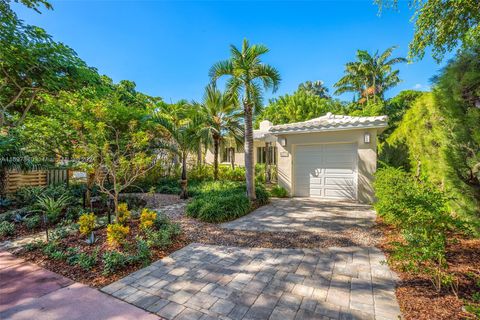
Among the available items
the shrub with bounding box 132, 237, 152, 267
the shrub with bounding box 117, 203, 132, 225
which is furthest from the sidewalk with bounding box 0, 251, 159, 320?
the shrub with bounding box 117, 203, 132, 225

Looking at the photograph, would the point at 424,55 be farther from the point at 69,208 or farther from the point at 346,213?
the point at 69,208

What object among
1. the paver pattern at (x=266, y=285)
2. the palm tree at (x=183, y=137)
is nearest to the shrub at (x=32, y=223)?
the paver pattern at (x=266, y=285)

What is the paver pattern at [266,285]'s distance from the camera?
2.36 m

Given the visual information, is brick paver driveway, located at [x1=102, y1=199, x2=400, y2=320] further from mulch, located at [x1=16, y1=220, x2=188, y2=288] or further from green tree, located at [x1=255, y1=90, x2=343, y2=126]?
green tree, located at [x1=255, y1=90, x2=343, y2=126]

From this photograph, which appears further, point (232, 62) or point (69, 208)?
point (232, 62)

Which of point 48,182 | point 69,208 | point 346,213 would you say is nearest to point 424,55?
point 346,213

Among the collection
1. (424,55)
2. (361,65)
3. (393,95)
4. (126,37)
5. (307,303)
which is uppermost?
(361,65)

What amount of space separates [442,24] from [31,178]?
1607 cm

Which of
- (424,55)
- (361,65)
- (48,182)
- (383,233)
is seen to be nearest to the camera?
(383,233)

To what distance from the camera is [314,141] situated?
8.72 meters

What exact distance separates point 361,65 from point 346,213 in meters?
20.4

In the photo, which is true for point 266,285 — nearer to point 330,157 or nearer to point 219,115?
point 330,157

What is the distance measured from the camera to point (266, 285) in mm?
2861

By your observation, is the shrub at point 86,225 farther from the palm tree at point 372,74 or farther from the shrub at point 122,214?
the palm tree at point 372,74
